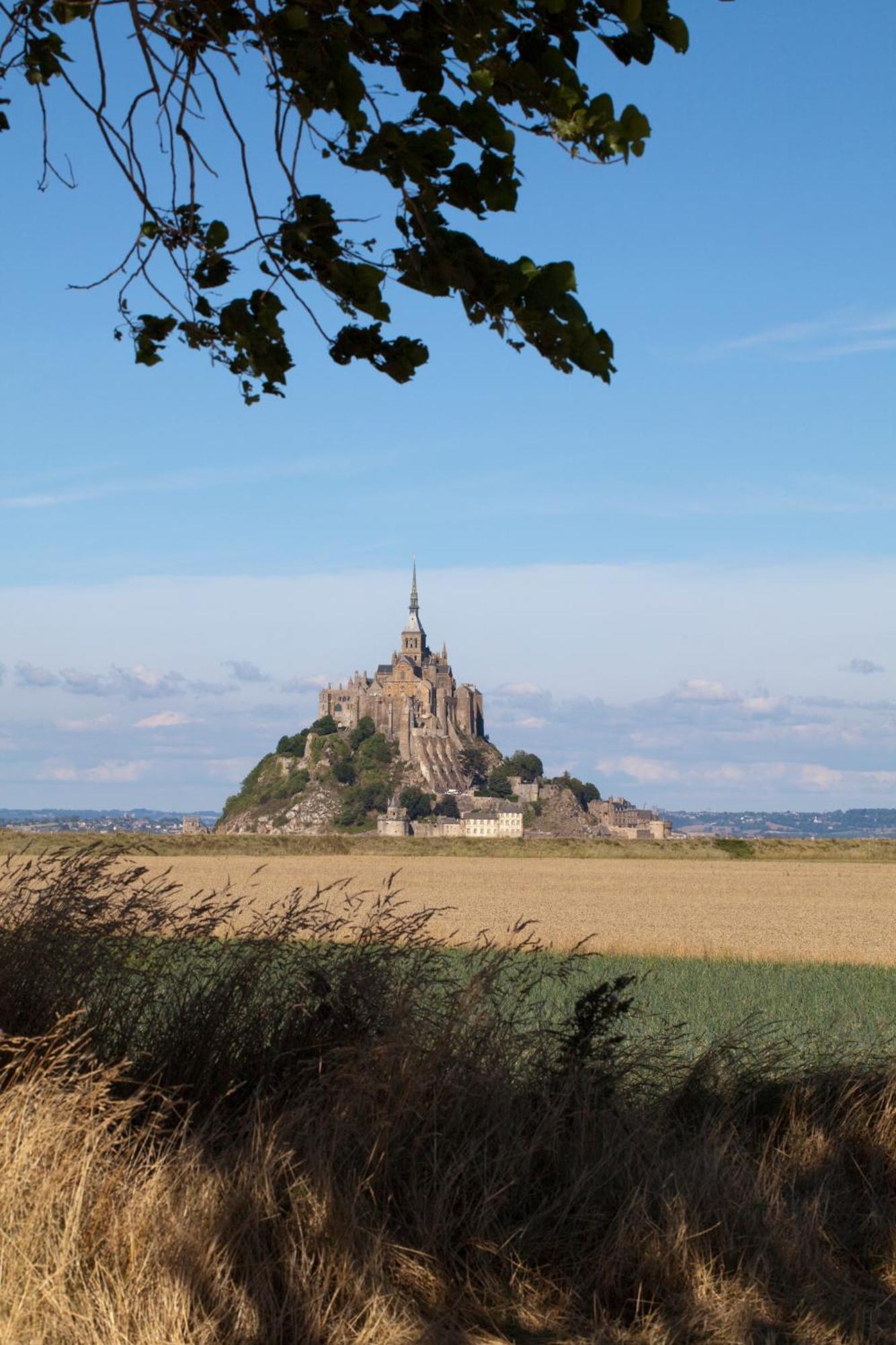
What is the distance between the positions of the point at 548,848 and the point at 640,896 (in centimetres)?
2885

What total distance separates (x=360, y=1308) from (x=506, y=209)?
4.10m

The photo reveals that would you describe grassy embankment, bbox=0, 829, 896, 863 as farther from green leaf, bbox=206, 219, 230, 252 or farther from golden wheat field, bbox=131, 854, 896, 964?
green leaf, bbox=206, 219, 230, 252

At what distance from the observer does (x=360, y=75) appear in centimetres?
540

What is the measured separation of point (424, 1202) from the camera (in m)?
5.26

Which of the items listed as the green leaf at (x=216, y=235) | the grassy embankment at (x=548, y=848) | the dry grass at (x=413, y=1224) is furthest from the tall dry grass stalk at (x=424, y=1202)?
the grassy embankment at (x=548, y=848)

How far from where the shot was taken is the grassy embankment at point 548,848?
66.6m

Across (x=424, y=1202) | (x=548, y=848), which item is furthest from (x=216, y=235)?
(x=548, y=848)

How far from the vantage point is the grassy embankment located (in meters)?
66.6

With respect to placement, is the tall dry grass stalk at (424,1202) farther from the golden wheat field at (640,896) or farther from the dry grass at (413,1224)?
the golden wheat field at (640,896)

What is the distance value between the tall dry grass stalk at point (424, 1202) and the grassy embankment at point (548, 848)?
193ft

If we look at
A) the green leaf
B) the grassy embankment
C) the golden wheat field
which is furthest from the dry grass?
the grassy embankment

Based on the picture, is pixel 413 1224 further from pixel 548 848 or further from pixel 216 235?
pixel 548 848

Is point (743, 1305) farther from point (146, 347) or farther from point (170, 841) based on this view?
point (170, 841)

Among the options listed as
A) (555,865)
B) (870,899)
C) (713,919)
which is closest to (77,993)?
(713,919)
